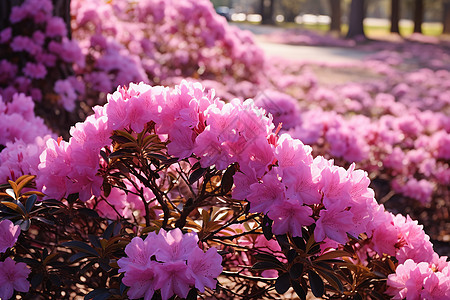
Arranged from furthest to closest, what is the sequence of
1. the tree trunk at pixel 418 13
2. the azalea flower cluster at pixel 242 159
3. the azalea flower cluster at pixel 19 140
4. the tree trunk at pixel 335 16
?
the tree trunk at pixel 335 16 → the tree trunk at pixel 418 13 → the azalea flower cluster at pixel 19 140 → the azalea flower cluster at pixel 242 159

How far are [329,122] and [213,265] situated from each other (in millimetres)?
2494

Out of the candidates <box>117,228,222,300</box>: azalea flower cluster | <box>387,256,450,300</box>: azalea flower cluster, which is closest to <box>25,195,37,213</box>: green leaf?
<box>117,228,222,300</box>: azalea flower cluster

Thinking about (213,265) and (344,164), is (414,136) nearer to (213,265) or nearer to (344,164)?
(344,164)

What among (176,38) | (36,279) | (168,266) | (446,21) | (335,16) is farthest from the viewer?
(446,21)

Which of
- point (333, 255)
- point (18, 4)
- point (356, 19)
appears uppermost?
point (18, 4)

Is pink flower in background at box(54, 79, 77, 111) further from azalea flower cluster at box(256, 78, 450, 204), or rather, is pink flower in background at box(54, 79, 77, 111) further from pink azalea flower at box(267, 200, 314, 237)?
pink azalea flower at box(267, 200, 314, 237)

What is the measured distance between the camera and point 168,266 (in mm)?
1195

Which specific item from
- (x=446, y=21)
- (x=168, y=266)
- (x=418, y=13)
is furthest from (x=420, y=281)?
(x=446, y=21)

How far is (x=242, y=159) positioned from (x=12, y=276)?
0.78 m

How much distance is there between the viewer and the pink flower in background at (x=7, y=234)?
1441 mm

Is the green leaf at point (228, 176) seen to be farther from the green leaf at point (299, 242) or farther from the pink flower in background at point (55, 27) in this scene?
the pink flower in background at point (55, 27)

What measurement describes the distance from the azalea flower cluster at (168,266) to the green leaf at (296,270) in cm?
21

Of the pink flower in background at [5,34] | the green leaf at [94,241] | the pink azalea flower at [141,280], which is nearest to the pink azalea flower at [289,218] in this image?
the pink azalea flower at [141,280]

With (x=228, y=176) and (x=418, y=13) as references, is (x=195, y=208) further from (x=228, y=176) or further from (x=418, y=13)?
(x=418, y=13)
